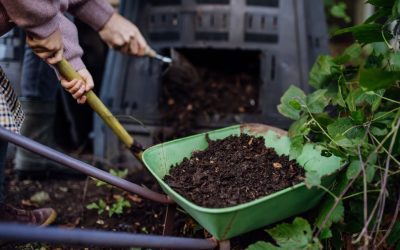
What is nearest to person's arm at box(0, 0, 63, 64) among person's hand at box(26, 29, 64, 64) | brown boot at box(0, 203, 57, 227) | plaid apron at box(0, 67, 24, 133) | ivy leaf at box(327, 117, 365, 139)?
person's hand at box(26, 29, 64, 64)

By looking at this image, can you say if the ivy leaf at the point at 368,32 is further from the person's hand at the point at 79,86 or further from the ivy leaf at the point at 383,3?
the person's hand at the point at 79,86

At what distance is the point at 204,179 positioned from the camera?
1.47 meters

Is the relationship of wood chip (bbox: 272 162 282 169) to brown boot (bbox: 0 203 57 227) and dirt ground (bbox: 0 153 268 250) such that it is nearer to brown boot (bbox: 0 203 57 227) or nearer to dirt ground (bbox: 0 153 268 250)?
dirt ground (bbox: 0 153 268 250)

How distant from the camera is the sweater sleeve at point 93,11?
1.91m

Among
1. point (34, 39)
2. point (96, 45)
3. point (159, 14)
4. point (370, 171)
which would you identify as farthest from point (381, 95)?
point (96, 45)

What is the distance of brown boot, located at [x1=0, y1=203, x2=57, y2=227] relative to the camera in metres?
1.83

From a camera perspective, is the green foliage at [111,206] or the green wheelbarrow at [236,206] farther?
the green foliage at [111,206]

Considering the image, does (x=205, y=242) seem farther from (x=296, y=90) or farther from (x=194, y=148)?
(x=296, y=90)

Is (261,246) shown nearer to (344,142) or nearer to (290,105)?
(344,142)

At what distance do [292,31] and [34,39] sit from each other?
1309 millimetres

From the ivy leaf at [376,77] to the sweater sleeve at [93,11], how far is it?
1.10m

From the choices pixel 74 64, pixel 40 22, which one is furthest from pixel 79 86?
pixel 40 22

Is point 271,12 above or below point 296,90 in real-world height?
above

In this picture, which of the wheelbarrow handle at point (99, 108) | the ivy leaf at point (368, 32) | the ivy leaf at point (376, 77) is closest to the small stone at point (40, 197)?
the wheelbarrow handle at point (99, 108)
